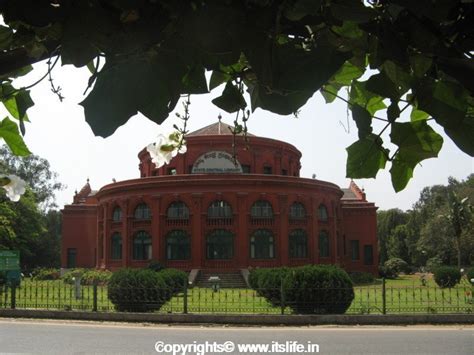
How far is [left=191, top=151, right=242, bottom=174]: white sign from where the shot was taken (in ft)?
115

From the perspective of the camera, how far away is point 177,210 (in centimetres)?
3344

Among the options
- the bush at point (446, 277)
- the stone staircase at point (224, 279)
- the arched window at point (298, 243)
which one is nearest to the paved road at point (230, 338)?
the stone staircase at point (224, 279)

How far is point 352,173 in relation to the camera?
1152 mm

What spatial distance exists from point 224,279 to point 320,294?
51.7 feet

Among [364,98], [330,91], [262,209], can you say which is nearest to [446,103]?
[364,98]

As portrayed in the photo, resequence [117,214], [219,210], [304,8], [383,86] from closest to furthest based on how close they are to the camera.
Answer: [304,8]
[383,86]
[219,210]
[117,214]

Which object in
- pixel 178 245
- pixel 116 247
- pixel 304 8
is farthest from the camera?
pixel 116 247

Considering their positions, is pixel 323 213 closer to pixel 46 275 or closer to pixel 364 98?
pixel 46 275

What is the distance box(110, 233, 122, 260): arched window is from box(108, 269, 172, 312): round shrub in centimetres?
1910

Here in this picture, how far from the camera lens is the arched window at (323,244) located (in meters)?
35.2

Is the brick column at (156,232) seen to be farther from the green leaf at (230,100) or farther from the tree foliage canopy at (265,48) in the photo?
the tree foliage canopy at (265,48)

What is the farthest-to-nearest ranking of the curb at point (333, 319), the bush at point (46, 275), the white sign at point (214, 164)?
the bush at point (46, 275) < the white sign at point (214, 164) < the curb at point (333, 319)

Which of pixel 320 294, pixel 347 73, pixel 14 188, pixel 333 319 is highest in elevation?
pixel 347 73

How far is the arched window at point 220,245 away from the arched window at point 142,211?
4487 millimetres
